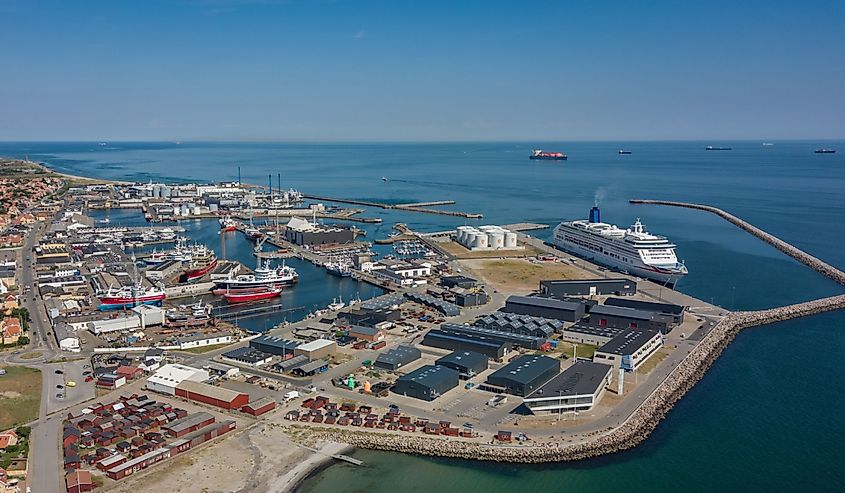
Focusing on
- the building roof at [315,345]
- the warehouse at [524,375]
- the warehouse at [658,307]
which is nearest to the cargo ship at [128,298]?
the building roof at [315,345]

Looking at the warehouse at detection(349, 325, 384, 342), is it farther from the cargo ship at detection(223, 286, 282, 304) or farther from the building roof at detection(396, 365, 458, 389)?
the cargo ship at detection(223, 286, 282, 304)

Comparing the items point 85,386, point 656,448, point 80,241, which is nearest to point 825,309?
point 656,448

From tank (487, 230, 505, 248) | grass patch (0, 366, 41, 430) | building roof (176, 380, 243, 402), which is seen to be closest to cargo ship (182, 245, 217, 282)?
grass patch (0, 366, 41, 430)

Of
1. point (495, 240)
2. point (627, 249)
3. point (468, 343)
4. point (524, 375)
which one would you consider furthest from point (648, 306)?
point (495, 240)

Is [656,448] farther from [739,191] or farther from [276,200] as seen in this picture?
[739,191]

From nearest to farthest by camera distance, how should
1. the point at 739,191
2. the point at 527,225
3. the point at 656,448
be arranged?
the point at 656,448 < the point at 527,225 < the point at 739,191
